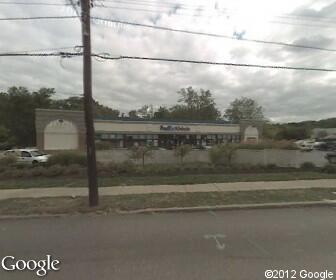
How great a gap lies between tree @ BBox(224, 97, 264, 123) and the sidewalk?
8776 centimetres

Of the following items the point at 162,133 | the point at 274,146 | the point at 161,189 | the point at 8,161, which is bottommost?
the point at 161,189

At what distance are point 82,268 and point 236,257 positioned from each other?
233cm

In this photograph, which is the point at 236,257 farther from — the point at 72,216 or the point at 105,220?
the point at 72,216

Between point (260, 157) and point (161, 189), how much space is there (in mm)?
11697

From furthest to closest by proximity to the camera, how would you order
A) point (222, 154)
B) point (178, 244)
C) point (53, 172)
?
point (222, 154), point (53, 172), point (178, 244)

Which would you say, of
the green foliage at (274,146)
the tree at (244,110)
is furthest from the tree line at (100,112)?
the green foliage at (274,146)

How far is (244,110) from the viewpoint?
102438mm

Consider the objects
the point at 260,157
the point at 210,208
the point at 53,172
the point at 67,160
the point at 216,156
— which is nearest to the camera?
the point at 210,208

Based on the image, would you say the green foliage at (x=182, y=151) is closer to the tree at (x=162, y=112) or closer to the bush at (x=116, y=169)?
the bush at (x=116, y=169)

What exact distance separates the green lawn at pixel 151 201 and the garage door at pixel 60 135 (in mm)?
42434

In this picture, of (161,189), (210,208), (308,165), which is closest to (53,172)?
(161,189)

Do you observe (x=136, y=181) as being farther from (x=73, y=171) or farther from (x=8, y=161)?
(x=8, y=161)

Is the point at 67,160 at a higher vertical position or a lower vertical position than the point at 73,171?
higher

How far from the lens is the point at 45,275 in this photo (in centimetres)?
499
